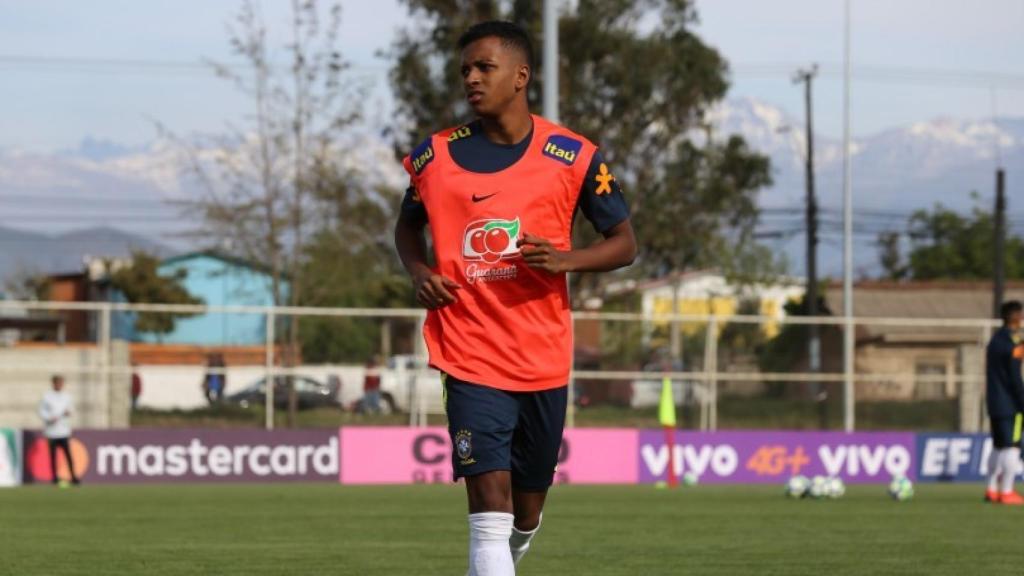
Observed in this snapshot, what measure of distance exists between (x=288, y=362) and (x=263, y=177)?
11658mm

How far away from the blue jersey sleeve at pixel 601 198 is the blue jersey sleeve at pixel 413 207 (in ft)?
2.18

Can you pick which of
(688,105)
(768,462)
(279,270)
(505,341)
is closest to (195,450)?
(768,462)

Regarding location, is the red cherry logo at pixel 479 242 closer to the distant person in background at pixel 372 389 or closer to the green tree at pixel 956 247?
the distant person in background at pixel 372 389

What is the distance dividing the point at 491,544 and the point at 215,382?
2276 centimetres

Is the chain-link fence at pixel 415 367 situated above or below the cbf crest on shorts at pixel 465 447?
below

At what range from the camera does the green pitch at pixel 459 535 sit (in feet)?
38.2

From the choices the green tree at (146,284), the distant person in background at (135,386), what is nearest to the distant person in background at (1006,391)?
the distant person in background at (135,386)

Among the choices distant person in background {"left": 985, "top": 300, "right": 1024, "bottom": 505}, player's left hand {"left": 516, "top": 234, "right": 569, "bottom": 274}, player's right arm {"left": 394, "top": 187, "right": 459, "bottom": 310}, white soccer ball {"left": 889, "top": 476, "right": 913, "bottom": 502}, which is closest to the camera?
player's left hand {"left": 516, "top": 234, "right": 569, "bottom": 274}

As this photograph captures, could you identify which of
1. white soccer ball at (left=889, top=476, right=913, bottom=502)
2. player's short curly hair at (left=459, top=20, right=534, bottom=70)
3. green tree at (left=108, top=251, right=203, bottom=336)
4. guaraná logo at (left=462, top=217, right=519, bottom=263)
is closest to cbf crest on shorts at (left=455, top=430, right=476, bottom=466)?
guaraná logo at (left=462, top=217, right=519, bottom=263)

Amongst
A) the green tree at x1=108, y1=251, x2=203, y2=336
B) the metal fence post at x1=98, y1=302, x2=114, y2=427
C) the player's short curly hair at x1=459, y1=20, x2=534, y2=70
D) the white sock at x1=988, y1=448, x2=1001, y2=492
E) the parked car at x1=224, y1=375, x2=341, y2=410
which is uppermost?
the player's short curly hair at x1=459, y1=20, x2=534, y2=70

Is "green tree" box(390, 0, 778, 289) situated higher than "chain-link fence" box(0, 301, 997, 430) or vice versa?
"green tree" box(390, 0, 778, 289)

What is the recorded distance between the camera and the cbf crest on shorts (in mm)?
6906

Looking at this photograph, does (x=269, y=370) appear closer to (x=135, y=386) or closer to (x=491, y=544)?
(x=135, y=386)

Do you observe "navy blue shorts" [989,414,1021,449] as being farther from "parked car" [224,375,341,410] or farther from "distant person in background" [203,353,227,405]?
"distant person in background" [203,353,227,405]
